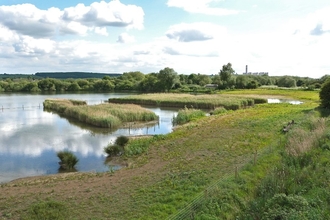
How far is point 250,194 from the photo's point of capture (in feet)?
31.1

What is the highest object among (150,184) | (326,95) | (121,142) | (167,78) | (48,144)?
(167,78)

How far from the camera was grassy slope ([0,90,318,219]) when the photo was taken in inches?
346

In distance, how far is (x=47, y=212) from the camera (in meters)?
Result: 8.26

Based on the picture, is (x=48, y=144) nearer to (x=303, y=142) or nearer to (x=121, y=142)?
(x=121, y=142)

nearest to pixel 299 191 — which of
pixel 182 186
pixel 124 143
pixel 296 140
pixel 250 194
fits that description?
pixel 250 194

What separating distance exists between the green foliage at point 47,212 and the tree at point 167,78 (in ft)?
254

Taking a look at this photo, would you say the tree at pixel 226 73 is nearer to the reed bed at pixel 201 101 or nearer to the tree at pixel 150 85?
the tree at pixel 150 85

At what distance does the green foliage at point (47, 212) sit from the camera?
26.5 ft

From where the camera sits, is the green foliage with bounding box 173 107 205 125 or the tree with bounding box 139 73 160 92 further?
the tree with bounding box 139 73 160 92

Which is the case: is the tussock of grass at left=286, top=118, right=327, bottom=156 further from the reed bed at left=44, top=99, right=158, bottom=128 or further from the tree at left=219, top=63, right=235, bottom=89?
the tree at left=219, top=63, right=235, bottom=89

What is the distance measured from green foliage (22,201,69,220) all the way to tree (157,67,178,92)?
77382 millimetres

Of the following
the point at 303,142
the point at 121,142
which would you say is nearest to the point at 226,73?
the point at 121,142

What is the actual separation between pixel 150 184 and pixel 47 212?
375 centimetres

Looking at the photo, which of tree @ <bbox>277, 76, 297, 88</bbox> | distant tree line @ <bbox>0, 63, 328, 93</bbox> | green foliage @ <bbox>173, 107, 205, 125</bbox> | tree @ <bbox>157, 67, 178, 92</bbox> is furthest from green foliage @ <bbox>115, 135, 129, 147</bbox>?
tree @ <bbox>277, 76, 297, 88</bbox>
